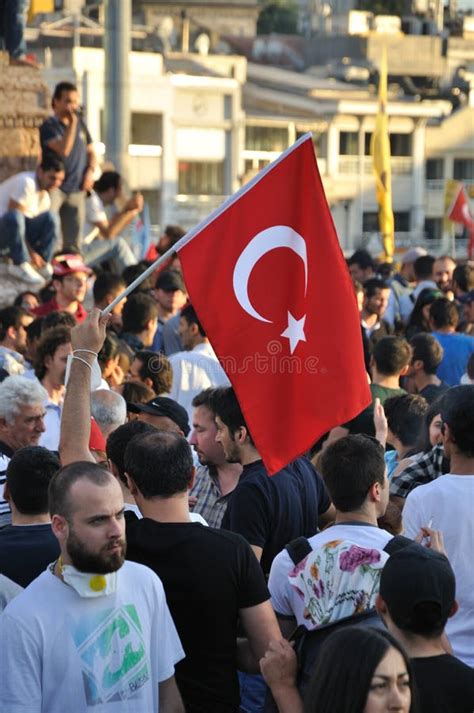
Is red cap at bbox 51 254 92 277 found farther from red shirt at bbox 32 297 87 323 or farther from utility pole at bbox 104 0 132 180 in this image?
utility pole at bbox 104 0 132 180

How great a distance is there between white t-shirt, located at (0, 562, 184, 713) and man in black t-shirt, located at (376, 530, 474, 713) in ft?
2.23

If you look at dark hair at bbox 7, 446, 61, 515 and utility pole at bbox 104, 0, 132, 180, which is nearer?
dark hair at bbox 7, 446, 61, 515

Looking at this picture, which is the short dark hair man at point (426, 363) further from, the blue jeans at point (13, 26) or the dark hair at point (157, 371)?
the blue jeans at point (13, 26)

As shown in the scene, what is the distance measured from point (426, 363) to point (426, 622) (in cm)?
526

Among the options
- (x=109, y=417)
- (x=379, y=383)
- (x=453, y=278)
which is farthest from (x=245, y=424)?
(x=453, y=278)

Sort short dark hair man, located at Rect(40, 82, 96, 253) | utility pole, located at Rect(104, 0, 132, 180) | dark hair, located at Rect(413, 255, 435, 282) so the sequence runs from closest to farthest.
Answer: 1. dark hair, located at Rect(413, 255, 435, 282)
2. short dark hair man, located at Rect(40, 82, 96, 253)
3. utility pole, located at Rect(104, 0, 132, 180)

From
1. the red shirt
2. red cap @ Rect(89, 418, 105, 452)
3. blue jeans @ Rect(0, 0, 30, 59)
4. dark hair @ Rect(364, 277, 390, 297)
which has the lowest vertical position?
the red shirt

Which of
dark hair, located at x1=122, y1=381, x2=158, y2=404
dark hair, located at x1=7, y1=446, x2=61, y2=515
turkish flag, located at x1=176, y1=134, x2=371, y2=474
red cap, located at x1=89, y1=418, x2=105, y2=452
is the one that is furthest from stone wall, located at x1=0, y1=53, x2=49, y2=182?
dark hair, located at x1=7, y1=446, x2=61, y2=515

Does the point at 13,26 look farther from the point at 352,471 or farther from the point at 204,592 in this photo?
the point at 204,592

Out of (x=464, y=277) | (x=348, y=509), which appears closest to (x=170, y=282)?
(x=464, y=277)

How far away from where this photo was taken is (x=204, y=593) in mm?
4703

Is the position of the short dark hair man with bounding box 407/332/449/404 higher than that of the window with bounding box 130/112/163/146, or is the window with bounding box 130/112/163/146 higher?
the short dark hair man with bounding box 407/332/449/404

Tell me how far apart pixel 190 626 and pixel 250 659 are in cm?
22

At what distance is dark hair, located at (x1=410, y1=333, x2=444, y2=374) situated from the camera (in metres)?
9.31
